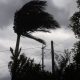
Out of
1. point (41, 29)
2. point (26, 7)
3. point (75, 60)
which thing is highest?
point (26, 7)

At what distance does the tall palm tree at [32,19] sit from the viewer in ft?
54.6

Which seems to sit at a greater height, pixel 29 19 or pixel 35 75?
pixel 29 19

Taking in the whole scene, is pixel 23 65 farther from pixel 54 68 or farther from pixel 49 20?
pixel 54 68

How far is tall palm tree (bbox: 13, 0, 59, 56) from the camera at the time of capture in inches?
655

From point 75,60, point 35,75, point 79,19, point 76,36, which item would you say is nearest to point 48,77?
point 35,75

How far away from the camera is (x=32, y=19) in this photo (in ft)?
55.3

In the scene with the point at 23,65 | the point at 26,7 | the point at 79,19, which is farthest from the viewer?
the point at 79,19

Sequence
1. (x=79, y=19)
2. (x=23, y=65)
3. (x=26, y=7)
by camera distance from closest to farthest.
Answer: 1. (x=26, y=7)
2. (x=23, y=65)
3. (x=79, y=19)

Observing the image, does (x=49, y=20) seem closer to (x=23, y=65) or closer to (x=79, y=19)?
(x=23, y=65)

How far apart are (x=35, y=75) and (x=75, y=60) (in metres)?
4.57

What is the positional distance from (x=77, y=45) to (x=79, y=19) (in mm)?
2451

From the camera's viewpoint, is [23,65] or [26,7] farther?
[23,65]

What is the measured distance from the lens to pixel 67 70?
25.5 m

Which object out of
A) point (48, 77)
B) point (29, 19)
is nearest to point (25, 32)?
point (29, 19)
